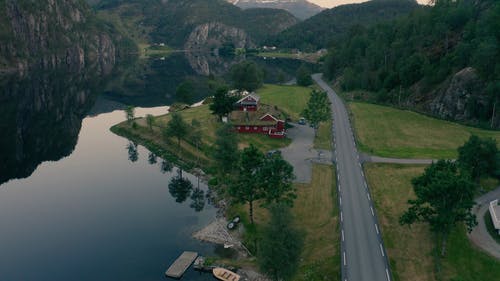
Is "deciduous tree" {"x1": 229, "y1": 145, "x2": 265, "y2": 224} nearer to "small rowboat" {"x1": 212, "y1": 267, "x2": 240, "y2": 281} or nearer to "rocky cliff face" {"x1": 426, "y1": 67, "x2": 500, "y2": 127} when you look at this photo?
"small rowboat" {"x1": 212, "y1": 267, "x2": 240, "y2": 281}

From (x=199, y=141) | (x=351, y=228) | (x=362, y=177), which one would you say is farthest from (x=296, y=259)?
(x=199, y=141)

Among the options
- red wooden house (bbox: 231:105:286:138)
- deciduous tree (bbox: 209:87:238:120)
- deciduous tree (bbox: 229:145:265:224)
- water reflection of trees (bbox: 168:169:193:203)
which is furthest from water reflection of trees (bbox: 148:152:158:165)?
deciduous tree (bbox: 229:145:265:224)

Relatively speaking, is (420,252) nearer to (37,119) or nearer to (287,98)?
(287,98)

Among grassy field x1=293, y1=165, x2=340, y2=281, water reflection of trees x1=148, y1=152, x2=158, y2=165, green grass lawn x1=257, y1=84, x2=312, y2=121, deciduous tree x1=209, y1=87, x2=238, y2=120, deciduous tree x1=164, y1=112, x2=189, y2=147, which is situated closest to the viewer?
grassy field x1=293, y1=165, x2=340, y2=281

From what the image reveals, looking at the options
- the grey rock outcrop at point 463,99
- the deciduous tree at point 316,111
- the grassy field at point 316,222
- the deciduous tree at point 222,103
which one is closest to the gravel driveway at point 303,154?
the grassy field at point 316,222

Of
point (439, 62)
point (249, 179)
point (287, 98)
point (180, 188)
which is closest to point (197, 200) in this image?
point (180, 188)

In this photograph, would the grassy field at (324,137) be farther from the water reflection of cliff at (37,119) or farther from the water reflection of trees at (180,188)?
the water reflection of cliff at (37,119)
